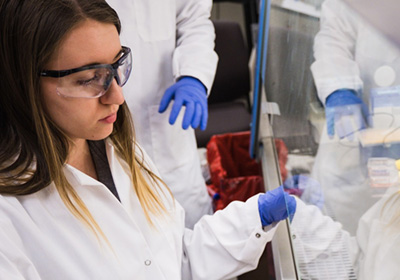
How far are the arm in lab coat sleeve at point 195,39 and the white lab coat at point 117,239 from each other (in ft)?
1.55

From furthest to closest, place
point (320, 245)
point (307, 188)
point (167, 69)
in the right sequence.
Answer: point (167, 69) → point (307, 188) → point (320, 245)

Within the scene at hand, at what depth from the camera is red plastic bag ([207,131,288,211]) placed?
196 centimetres

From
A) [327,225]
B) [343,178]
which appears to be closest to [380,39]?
[343,178]

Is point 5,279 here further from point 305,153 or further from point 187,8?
point 187,8

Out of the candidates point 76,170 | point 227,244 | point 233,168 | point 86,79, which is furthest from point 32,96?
point 233,168

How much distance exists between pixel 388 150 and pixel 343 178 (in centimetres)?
23

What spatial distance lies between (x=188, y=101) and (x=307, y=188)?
48 centimetres

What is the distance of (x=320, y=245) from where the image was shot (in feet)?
3.54

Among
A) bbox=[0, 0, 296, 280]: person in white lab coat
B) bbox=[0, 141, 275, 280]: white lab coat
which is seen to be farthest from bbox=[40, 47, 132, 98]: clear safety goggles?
bbox=[0, 141, 275, 280]: white lab coat

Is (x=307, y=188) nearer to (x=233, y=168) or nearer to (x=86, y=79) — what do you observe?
(x=86, y=79)

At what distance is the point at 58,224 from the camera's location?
95 cm

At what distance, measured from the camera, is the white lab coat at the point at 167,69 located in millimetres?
1539

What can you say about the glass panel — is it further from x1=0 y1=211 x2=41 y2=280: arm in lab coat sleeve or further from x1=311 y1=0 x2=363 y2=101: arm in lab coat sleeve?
x1=0 y1=211 x2=41 y2=280: arm in lab coat sleeve

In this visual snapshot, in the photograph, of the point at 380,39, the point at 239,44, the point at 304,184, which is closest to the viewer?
the point at 380,39
